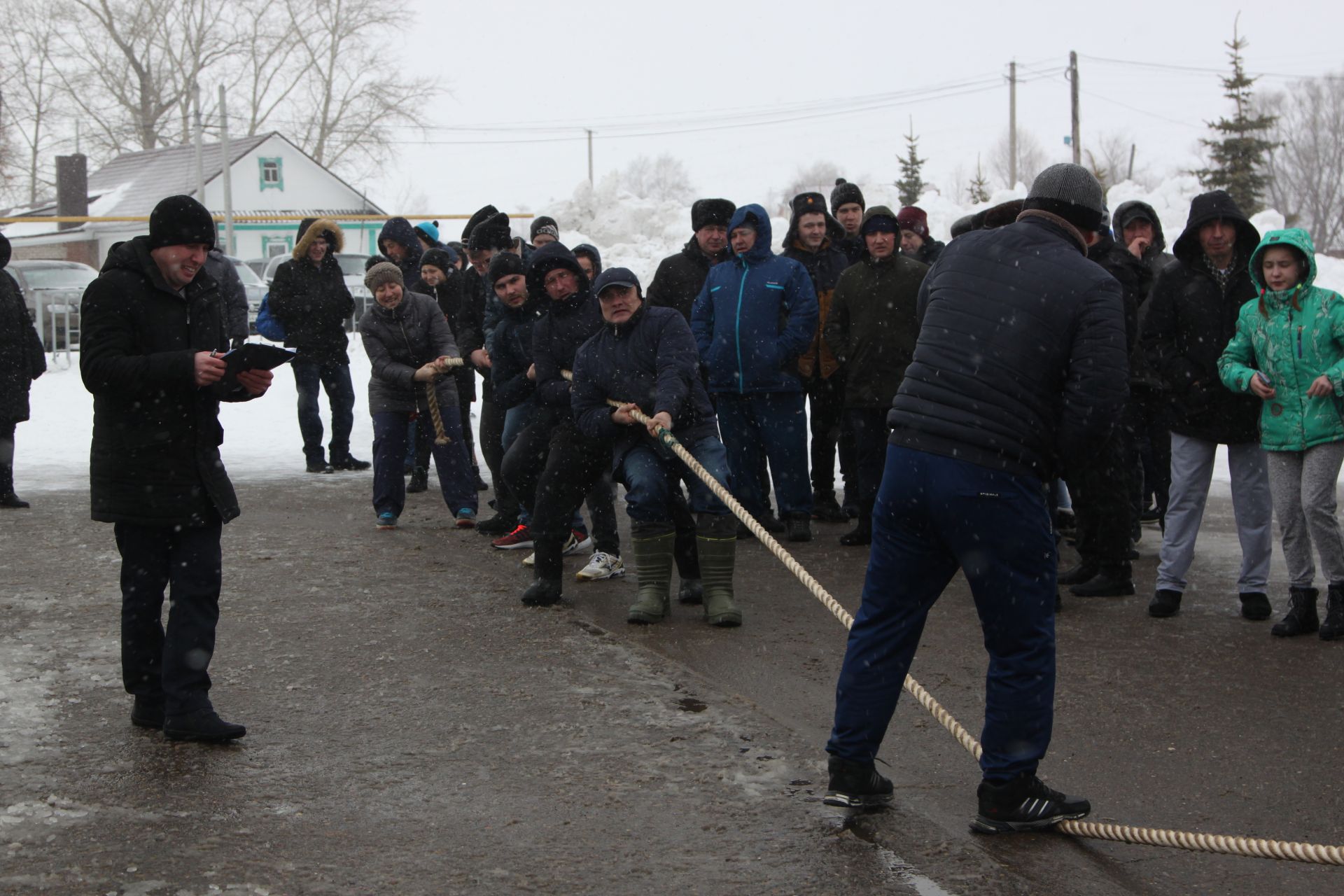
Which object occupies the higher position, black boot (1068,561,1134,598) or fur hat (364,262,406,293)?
fur hat (364,262,406,293)

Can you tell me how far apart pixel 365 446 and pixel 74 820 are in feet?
32.8

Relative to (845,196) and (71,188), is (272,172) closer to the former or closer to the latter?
(71,188)

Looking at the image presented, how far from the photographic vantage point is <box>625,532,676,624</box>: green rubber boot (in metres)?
6.72

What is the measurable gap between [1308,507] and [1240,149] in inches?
1582

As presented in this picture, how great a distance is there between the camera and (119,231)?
52344 mm

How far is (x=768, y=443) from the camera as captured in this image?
8.83 metres

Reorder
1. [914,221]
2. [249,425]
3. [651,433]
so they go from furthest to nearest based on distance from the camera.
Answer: [249,425], [914,221], [651,433]

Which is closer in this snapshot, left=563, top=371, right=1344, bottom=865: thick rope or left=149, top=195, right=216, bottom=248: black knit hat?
left=563, top=371, right=1344, bottom=865: thick rope

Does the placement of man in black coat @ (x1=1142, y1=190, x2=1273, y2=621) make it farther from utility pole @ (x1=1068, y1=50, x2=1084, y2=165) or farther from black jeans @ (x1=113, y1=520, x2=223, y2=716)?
utility pole @ (x1=1068, y1=50, x2=1084, y2=165)

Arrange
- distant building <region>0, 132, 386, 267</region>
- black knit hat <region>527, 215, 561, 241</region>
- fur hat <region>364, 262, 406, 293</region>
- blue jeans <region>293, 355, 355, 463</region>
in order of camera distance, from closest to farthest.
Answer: fur hat <region>364, 262, 406, 293</region> → black knit hat <region>527, 215, 561, 241</region> → blue jeans <region>293, 355, 355, 463</region> → distant building <region>0, 132, 386, 267</region>

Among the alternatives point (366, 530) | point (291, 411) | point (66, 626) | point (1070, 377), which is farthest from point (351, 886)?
point (291, 411)

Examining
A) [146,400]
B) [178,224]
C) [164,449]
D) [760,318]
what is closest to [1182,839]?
[164,449]

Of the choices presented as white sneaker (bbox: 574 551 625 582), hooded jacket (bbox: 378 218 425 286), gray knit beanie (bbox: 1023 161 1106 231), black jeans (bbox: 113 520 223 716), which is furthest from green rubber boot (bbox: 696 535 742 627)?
hooded jacket (bbox: 378 218 425 286)

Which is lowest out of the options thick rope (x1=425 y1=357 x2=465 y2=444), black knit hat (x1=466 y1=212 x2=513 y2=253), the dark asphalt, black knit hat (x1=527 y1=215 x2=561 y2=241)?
the dark asphalt
